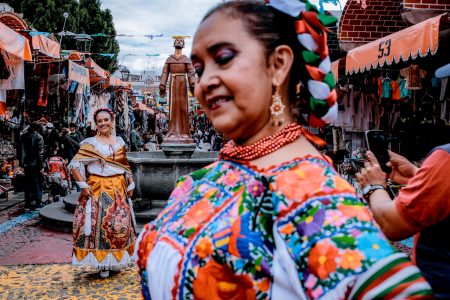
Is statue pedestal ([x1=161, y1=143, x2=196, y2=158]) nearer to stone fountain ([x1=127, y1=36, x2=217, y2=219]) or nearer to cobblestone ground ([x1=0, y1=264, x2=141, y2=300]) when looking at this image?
stone fountain ([x1=127, y1=36, x2=217, y2=219])

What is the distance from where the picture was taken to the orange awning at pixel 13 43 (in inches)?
268

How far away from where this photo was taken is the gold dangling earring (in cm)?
132

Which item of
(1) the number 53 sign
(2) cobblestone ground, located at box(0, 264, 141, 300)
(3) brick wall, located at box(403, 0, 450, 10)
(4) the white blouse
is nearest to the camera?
(2) cobblestone ground, located at box(0, 264, 141, 300)

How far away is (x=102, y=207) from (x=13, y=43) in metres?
3.28

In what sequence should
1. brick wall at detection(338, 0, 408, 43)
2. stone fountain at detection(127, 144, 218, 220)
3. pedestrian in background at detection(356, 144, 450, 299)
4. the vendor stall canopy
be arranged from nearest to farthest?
pedestrian in background at detection(356, 144, 450, 299)
the vendor stall canopy
stone fountain at detection(127, 144, 218, 220)
brick wall at detection(338, 0, 408, 43)

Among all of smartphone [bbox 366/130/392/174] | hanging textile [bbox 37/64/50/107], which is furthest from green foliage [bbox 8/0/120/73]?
smartphone [bbox 366/130/392/174]

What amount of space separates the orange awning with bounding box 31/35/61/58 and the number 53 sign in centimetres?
624

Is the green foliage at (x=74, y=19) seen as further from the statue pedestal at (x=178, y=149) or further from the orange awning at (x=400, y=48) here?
the orange awning at (x=400, y=48)

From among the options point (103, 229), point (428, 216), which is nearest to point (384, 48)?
point (103, 229)

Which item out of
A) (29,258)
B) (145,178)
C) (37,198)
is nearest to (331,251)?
(29,258)

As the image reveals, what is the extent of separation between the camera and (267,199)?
1163 millimetres

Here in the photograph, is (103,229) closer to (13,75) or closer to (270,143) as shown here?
(13,75)

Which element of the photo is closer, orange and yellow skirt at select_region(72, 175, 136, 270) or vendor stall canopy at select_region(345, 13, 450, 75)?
vendor stall canopy at select_region(345, 13, 450, 75)

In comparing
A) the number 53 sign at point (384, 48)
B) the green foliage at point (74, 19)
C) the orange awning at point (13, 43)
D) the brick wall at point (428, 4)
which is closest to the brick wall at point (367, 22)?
the brick wall at point (428, 4)
